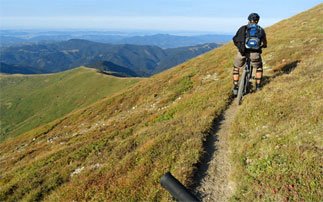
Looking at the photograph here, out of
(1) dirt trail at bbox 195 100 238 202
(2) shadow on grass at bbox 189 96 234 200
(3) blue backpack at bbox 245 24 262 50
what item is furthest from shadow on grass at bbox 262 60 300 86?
(1) dirt trail at bbox 195 100 238 202

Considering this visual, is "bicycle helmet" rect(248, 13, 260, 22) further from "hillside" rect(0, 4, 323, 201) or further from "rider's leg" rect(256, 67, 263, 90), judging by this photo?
"hillside" rect(0, 4, 323, 201)

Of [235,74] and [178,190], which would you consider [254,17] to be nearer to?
[235,74]

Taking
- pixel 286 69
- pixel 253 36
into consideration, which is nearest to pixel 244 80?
pixel 253 36

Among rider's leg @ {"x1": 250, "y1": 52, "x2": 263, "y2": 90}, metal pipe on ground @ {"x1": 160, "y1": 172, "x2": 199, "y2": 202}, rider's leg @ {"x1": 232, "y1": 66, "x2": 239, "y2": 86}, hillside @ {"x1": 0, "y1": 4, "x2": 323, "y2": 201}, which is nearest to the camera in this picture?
metal pipe on ground @ {"x1": 160, "y1": 172, "x2": 199, "y2": 202}

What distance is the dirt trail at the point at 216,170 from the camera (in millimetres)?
10898

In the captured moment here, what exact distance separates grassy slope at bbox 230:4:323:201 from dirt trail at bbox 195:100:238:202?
0.40m

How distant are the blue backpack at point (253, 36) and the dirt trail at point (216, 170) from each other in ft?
13.8

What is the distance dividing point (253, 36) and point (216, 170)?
8.14m

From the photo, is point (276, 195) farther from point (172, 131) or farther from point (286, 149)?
point (172, 131)

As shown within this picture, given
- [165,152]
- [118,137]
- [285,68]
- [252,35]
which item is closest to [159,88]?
[285,68]

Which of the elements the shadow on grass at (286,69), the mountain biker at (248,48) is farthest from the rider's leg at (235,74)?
the shadow on grass at (286,69)

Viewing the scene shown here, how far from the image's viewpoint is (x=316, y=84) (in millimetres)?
16969

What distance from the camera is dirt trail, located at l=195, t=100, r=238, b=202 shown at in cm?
1090

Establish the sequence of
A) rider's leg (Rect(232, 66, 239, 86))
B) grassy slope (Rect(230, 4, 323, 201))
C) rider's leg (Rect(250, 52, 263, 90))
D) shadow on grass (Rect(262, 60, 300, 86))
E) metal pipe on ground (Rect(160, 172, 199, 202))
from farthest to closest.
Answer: shadow on grass (Rect(262, 60, 300, 86)) < rider's leg (Rect(232, 66, 239, 86)) < rider's leg (Rect(250, 52, 263, 90)) < grassy slope (Rect(230, 4, 323, 201)) < metal pipe on ground (Rect(160, 172, 199, 202))
